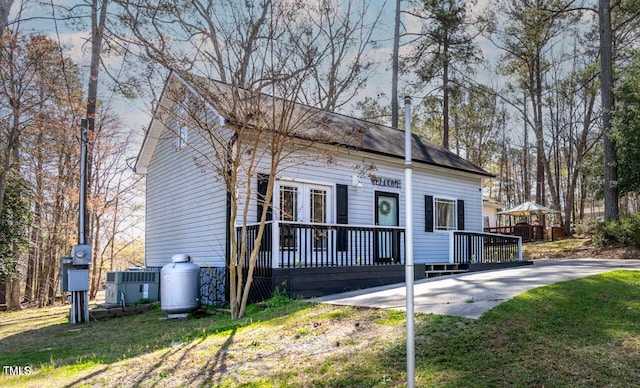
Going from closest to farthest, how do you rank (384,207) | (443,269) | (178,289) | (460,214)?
(178,289), (384,207), (443,269), (460,214)

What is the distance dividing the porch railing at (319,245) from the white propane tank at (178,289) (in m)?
1.13

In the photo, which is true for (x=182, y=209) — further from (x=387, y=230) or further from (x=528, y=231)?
(x=528, y=231)

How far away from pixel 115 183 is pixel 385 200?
10.8 m

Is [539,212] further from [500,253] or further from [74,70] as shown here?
[74,70]

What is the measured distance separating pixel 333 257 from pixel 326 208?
130cm

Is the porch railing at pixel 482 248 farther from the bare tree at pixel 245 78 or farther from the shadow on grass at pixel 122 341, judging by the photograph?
the shadow on grass at pixel 122 341

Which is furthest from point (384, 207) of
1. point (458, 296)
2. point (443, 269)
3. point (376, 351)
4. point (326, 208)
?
point (376, 351)

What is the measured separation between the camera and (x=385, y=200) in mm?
11742

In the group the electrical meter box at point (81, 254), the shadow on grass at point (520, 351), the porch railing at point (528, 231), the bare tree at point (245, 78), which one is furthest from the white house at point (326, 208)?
the porch railing at point (528, 231)

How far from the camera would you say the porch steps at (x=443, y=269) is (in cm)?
1141

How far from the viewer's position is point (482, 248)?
12.4 m

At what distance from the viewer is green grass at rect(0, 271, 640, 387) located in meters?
3.80

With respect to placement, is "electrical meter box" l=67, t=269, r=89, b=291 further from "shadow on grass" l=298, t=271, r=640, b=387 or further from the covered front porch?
"shadow on grass" l=298, t=271, r=640, b=387

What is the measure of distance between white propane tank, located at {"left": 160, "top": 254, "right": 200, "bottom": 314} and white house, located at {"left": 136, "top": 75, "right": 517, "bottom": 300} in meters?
1.00
